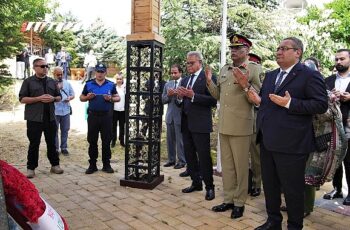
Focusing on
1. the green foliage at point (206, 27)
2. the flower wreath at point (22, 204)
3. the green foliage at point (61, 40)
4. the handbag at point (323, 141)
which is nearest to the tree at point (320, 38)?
the green foliage at point (206, 27)

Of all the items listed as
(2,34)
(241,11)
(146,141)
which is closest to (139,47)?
(146,141)

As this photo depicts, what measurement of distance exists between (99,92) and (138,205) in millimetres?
2192

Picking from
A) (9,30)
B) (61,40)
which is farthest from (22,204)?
(61,40)

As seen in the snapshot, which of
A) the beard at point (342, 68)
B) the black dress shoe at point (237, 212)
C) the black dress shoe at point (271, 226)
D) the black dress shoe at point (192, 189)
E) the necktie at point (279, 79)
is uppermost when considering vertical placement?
the beard at point (342, 68)

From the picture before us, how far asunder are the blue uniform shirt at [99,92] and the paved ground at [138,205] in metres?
1.07

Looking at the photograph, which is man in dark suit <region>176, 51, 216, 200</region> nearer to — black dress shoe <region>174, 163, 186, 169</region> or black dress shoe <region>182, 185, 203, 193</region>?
black dress shoe <region>182, 185, 203, 193</region>

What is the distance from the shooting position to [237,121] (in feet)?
12.4

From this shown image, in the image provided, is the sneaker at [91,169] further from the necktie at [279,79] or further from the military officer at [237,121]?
the necktie at [279,79]

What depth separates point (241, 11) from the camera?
9.23 m

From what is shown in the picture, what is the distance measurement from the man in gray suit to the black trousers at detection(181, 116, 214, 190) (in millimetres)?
1375

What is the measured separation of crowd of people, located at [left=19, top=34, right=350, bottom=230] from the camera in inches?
121

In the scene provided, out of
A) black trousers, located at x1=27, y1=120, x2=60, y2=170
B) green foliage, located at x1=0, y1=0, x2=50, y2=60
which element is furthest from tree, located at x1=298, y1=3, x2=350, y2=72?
green foliage, located at x1=0, y1=0, x2=50, y2=60

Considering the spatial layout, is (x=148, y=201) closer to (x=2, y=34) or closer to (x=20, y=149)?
(x=20, y=149)

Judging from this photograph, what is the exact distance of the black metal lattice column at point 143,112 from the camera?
487 centimetres
